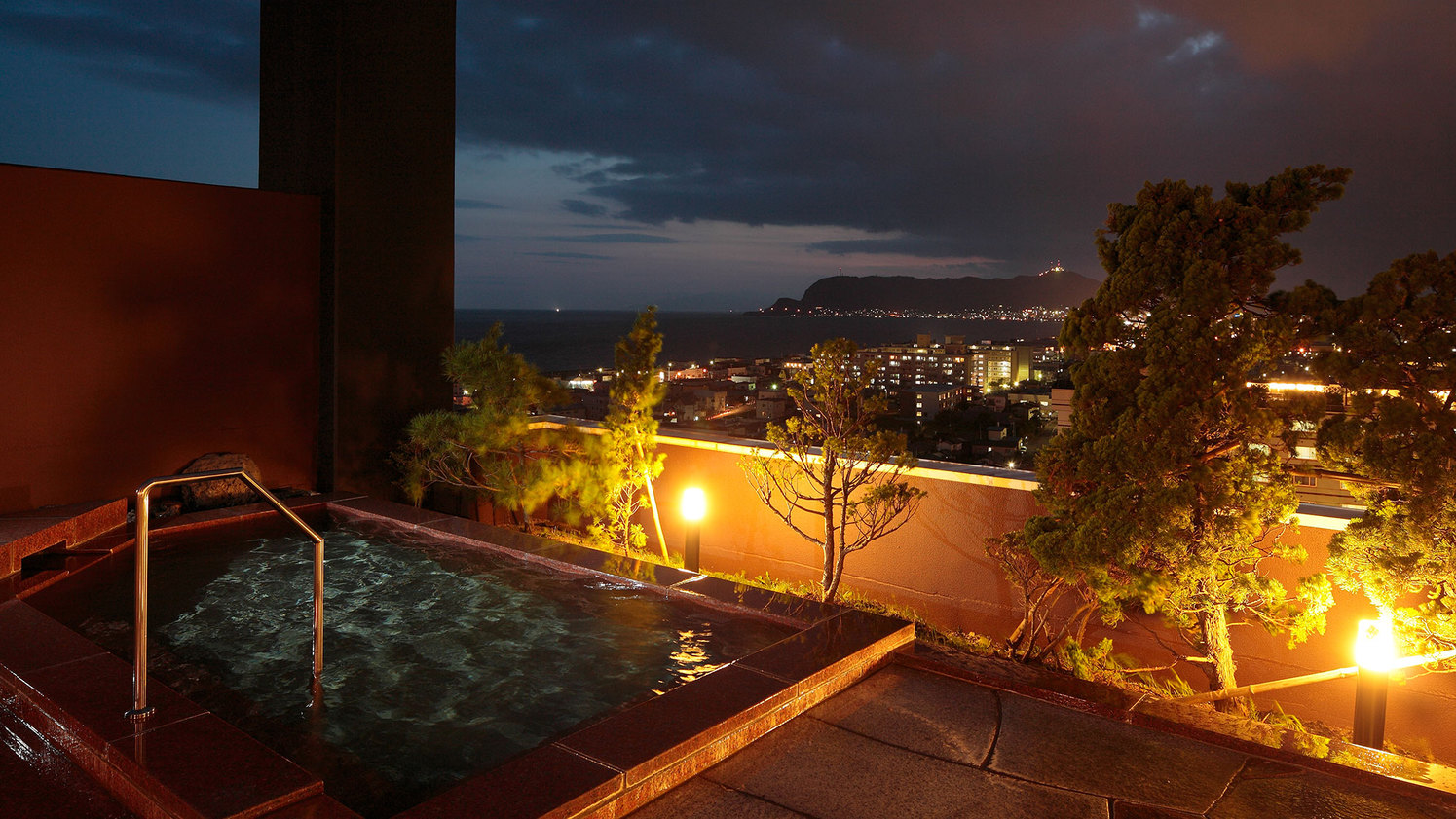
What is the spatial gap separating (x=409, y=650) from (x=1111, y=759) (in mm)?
2676

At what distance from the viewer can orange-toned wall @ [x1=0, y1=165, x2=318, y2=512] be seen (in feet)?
17.5

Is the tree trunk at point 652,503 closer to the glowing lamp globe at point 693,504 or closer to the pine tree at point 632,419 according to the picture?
the pine tree at point 632,419

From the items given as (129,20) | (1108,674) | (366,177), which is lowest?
(1108,674)

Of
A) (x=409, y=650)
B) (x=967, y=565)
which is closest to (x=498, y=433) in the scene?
(x=409, y=650)

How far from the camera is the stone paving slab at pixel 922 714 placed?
2.60 metres

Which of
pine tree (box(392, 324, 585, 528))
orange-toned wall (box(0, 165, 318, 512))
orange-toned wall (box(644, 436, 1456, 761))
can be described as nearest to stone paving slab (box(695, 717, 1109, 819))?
orange-toned wall (box(644, 436, 1456, 761))

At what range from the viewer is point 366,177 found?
21.2ft

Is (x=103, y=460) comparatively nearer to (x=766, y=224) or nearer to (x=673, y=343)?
(x=766, y=224)

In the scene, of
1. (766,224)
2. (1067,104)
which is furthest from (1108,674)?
(766,224)

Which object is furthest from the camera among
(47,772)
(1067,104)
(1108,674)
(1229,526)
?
(1067,104)

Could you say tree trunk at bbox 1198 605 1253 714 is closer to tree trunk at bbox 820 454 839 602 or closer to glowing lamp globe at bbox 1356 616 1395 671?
glowing lamp globe at bbox 1356 616 1395 671

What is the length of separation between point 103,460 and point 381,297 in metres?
2.16

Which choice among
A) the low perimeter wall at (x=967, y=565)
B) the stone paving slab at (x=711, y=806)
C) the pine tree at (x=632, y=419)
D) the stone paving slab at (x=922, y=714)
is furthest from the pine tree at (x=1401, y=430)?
the pine tree at (x=632, y=419)

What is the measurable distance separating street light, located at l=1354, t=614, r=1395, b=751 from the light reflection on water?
205 centimetres
